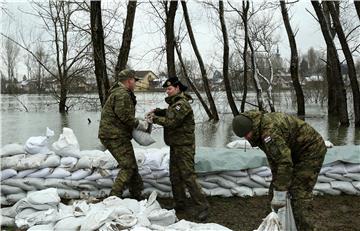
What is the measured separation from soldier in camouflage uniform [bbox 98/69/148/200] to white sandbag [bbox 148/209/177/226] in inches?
24.2

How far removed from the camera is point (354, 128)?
11695 millimetres

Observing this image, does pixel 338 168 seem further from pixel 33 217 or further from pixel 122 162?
pixel 33 217

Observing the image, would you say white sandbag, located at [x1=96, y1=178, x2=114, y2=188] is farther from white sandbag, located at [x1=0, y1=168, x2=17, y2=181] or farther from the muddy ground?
white sandbag, located at [x1=0, y1=168, x2=17, y2=181]

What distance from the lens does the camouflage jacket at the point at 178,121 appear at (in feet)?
14.6

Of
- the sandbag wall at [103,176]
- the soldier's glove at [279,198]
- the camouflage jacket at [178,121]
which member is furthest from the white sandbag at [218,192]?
the soldier's glove at [279,198]

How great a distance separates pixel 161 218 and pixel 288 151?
1350 millimetres

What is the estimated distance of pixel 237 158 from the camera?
17.5 feet

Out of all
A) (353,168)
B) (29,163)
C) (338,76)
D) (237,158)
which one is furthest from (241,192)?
(338,76)

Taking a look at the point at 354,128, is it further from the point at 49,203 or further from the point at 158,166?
the point at 49,203

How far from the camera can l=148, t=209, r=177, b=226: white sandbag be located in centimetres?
410

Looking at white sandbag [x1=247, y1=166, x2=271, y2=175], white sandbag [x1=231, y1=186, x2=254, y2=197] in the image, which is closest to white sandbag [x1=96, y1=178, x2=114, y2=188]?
white sandbag [x1=231, y1=186, x2=254, y2=197]

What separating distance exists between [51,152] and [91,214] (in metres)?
1.69

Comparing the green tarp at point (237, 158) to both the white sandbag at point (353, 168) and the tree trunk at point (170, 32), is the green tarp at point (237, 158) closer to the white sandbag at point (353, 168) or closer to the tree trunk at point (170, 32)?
the white sandbag at point (353, 168)

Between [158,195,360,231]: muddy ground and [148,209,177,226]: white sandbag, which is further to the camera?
[158,195,360,231]: muddy ground
